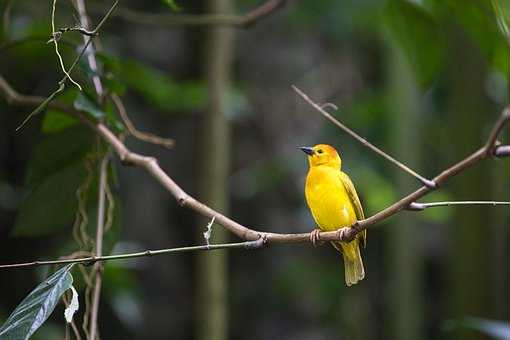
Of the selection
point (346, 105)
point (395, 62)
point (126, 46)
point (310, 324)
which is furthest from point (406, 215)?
point (126, 46)

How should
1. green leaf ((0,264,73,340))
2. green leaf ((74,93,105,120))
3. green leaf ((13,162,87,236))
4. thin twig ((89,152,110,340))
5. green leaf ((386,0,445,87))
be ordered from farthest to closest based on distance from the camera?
green leaf ((386,0,445,87)), green leaf ((13,162,87,236)), green leaf ((74,93,105,120)), thin twig ((89,152,110,340)), green leaf ((0,264,73,340))

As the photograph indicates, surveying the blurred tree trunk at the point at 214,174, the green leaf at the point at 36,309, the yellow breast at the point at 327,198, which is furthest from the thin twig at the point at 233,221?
the blurred tree trunk at the point at 214,174

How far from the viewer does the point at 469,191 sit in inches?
103

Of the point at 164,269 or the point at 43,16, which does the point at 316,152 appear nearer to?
the point at 43,16

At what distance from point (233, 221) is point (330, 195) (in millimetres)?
484

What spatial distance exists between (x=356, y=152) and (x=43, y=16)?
1.50 metres

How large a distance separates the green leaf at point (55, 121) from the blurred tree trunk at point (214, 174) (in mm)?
692

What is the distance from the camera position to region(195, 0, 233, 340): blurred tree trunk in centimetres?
216

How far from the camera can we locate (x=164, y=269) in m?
3.97

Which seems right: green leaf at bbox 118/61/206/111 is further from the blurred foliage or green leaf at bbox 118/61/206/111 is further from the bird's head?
the bird's head

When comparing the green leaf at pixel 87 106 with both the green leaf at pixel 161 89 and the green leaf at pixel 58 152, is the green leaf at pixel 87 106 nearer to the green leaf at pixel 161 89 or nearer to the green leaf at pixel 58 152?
the green leaf at pixel 58 152

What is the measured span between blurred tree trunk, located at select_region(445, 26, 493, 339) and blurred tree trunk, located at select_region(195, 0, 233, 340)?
804 millimetres

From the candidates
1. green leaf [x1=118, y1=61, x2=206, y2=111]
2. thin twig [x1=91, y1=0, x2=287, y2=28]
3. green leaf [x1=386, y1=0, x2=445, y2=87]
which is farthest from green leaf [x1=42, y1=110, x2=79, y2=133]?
green leaf [x1=118, y1=61, x2=206, y2=111]

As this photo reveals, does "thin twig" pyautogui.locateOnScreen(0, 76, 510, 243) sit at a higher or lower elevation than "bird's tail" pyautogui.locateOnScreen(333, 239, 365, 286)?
higher
